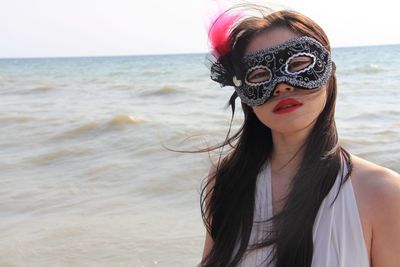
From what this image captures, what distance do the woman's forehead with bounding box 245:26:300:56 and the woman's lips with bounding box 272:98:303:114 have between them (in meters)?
0.21

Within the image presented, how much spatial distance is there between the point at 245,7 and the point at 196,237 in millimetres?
2800

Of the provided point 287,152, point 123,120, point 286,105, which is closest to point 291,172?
point 287,152

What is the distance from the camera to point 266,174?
2268 millimetres

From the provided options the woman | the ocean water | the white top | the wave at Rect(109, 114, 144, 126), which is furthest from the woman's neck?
the wave at Rect(109, 114, 144, 126)

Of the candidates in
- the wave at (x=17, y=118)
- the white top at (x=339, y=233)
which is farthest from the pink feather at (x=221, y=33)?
the wave at (x=17, y=118)

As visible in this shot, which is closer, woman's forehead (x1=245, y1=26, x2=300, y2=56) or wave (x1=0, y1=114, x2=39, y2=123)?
woman's forehead (x1=245, y1=26, x2=300, y2=56)

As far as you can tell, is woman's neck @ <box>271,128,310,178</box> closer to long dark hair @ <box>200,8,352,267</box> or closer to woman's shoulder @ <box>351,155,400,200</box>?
long dark hair @ <box>200,8,352,267</box>

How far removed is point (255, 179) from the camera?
89.8 inches

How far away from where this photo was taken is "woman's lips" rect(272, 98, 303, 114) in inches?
82.0

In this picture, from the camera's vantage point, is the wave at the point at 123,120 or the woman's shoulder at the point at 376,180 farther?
the wave at the point at 123,120

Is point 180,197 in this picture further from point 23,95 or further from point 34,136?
point 23,95

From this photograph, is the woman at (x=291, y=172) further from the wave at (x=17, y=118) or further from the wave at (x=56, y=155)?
the wave at (x=17, y=118)

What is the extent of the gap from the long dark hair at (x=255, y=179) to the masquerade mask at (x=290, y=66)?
50 millimetres

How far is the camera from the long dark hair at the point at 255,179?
202 cm
